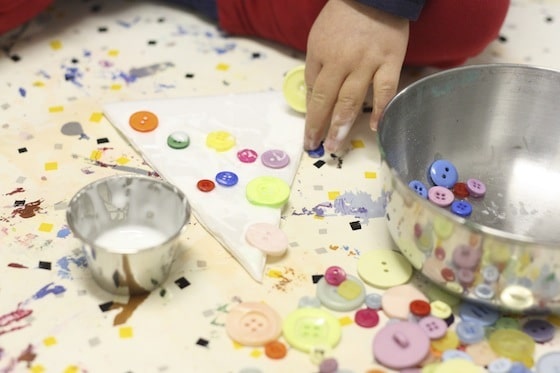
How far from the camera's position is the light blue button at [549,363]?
576 millimetres

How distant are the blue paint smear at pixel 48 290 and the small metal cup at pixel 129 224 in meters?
0.03

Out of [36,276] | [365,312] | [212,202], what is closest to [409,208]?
[365,312]

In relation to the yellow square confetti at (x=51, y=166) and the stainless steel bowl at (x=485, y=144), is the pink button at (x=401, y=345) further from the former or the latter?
the yellow square confetti at (x=51, y=166)

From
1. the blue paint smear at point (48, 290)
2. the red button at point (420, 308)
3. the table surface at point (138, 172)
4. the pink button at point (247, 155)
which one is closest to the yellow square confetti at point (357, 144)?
the table surface at point (138, 172)

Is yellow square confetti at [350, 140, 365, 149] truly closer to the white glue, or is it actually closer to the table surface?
the table surface

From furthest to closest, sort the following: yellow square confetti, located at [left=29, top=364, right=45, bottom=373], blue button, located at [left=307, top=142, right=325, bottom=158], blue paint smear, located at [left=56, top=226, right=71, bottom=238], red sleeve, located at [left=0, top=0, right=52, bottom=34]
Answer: red sleeve, located at [left=0, top=0, right=52, bottom=34] → blue button, located at [left=307, top=142, right=325, bottom=158] → blue paint smear, located at [left=56, top=226, right=71, bottom=238] → yellow square confetti, located at [left=29, top=364, right=45, bottom=373]

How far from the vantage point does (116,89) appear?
0.87 meters

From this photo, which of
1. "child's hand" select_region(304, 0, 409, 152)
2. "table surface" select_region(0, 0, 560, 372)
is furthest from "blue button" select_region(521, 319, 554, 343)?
"child's hand" select_region(304, 0, 409, 152)

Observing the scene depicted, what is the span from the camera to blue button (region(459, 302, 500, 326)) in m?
0.61

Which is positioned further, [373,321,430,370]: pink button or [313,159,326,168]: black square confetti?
[313,159,326,168]: black square confetti

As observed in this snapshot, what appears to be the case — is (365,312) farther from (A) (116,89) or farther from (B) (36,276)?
(A) (116,89)

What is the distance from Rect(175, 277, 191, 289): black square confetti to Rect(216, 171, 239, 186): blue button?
115 mm

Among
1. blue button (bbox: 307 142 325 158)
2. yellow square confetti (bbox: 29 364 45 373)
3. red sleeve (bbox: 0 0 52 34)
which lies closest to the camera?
yellow square confetti (bbox: 29 364 45 373)

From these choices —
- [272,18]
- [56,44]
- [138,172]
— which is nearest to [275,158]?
[138,172]
